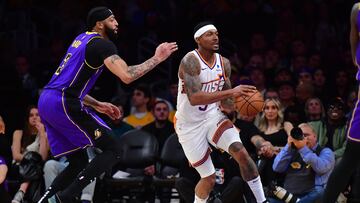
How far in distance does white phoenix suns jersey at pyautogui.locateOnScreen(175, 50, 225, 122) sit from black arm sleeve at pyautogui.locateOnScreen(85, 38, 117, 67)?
95 cm

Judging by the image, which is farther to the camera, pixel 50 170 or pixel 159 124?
pixel 159 124

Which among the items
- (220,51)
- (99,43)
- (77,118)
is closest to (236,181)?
(77,118)

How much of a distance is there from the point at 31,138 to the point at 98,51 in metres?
4.00

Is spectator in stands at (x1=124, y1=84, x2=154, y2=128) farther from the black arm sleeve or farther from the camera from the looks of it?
the black arm sleeve

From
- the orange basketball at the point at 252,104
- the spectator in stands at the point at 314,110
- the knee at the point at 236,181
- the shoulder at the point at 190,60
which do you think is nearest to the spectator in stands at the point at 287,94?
the spectator in stands at the point at 314,110

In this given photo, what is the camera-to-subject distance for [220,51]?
14.2 meters

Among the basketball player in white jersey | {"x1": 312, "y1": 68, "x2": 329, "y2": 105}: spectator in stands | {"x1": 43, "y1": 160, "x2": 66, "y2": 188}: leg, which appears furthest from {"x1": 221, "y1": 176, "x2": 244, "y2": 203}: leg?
{"x1": 312, "y1": 68, "x2": 329, "y2": 105}: spectator in stands

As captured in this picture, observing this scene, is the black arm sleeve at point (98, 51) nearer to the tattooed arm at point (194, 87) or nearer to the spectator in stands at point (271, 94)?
the tattooed arm at point (194, 87)

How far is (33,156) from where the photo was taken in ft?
35.0

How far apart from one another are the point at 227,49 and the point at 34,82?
11.0 feet

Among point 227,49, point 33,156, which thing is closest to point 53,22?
point 227,49

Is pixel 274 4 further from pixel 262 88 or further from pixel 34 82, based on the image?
pixel 34 82

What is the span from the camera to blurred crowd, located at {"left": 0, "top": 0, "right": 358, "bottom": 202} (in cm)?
1099

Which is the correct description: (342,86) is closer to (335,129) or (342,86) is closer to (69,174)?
(335,129)
